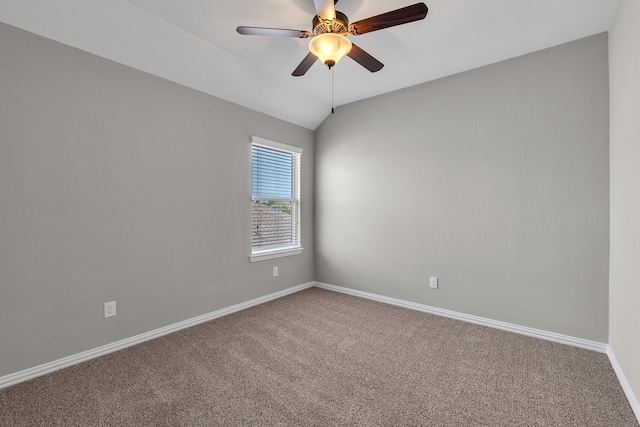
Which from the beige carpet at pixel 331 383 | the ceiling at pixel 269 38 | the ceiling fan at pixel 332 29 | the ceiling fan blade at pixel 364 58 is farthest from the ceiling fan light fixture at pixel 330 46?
the beige carpet at pixel 331 383

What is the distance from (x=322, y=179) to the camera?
4.14 metres

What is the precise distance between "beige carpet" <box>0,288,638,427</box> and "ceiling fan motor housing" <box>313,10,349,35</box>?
2.31 m

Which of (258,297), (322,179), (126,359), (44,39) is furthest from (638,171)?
(44,39)

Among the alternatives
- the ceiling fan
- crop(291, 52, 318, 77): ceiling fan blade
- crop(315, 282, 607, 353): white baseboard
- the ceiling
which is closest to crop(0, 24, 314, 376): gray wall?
the ceiling

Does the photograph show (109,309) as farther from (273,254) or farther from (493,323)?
(493,323)

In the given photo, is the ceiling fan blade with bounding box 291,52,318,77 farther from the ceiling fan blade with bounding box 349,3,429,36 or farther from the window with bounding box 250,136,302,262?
the window with bounding box 250,136,302,262

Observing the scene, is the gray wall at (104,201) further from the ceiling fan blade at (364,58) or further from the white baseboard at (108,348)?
the ceiling fan blade at (364,58)

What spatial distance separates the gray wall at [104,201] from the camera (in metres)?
1.92

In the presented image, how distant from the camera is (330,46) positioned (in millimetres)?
1882

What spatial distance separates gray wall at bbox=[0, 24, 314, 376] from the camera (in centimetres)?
192

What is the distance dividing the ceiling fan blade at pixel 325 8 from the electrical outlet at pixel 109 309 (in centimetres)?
264

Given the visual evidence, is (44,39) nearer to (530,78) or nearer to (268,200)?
(268,200)

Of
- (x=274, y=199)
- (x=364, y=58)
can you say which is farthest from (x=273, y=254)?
(x=364, y=58)

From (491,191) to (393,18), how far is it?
75.2 inches
